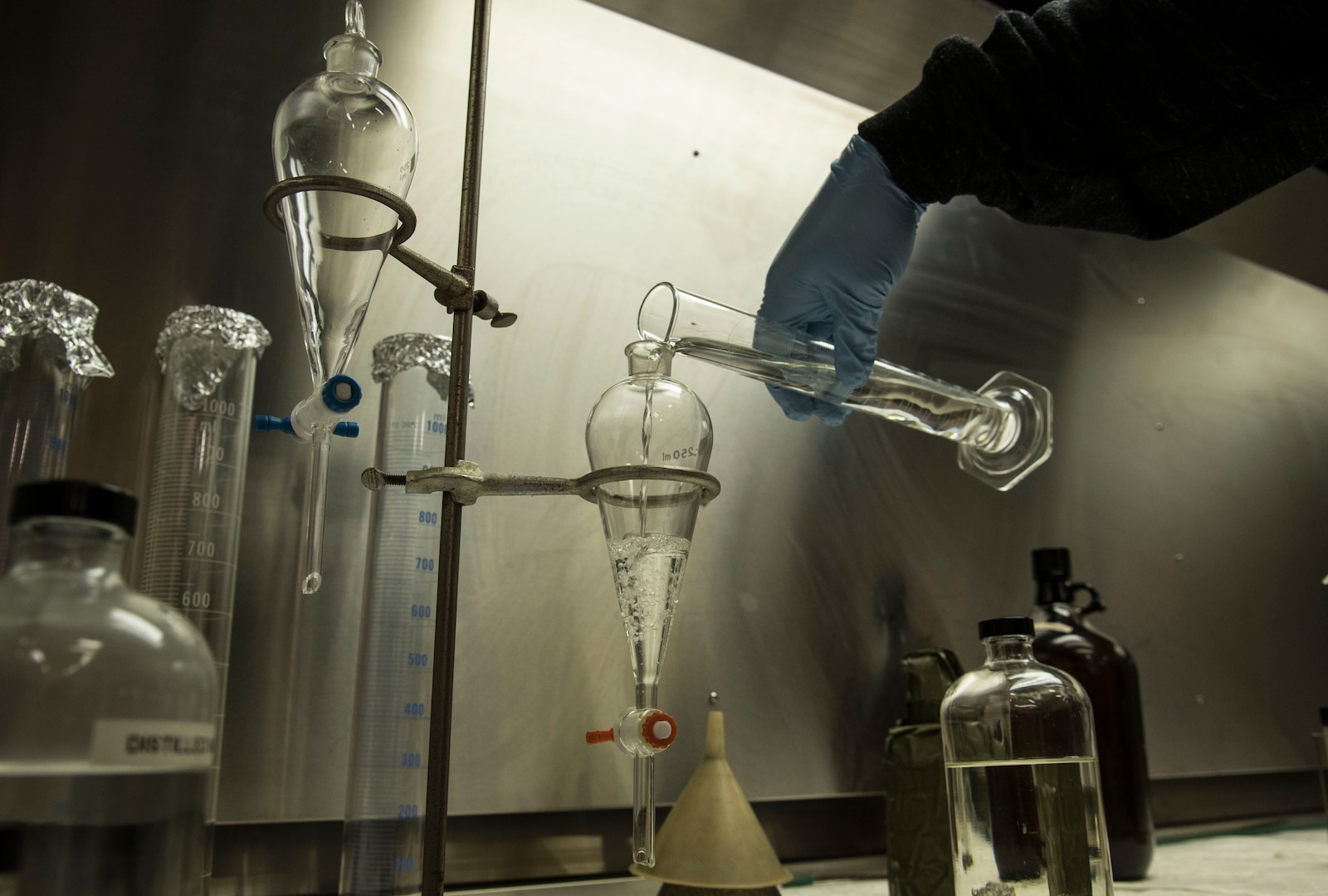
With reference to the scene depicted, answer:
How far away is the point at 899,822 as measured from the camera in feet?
3.28

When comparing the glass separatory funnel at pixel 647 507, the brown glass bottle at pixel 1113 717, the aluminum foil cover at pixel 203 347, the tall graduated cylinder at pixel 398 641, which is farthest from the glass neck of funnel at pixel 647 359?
the brown glass bottle at pixel 1113 717

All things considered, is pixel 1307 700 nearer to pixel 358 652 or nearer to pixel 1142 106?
pixel 1142 106

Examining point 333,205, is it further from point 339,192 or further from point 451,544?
point 451,544

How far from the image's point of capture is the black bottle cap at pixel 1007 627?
843 millimetres

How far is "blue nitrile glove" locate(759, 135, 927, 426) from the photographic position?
1029 mm

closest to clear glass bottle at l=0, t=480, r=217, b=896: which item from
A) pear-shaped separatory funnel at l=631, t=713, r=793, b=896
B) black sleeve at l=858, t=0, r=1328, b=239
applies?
pear-shaped separatory funnel at l=631, t=713, r=793, b=896

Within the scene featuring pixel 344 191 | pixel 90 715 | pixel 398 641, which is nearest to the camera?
pixel 90 715

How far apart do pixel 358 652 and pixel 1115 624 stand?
48.6 inches

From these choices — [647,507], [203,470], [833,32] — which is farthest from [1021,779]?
[833,32]

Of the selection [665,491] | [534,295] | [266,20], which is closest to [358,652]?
[665,491]

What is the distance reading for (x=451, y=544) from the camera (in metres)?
0.70

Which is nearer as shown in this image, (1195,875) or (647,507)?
(647,507)

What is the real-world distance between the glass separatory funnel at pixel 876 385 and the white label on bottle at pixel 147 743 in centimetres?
49

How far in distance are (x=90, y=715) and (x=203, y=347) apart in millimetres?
540
